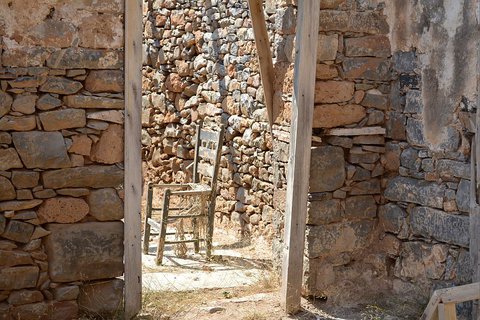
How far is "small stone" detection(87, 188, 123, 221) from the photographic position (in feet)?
16.6

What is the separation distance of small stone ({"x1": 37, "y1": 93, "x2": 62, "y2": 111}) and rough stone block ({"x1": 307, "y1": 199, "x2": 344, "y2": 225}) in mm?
1901

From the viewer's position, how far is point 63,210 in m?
5.00

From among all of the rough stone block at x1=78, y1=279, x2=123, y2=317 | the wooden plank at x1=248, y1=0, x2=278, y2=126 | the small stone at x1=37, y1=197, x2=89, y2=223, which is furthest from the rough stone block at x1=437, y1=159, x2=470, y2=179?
the small stone at x1=37, y1=197, x2=89, y2=223

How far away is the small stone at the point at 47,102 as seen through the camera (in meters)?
4.90

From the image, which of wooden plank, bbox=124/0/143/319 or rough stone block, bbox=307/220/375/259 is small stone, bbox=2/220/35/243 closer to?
wooden plank, bbox=124/0/143/319

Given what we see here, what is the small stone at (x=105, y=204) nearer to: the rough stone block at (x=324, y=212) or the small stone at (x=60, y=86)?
the small stone at (x=60, y=86)

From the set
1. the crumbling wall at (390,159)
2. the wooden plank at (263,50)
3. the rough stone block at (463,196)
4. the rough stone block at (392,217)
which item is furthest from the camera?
the wooden plank at (263,50)

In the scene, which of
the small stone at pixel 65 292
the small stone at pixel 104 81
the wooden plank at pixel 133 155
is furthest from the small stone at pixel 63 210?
the small stone at pixel 104 81

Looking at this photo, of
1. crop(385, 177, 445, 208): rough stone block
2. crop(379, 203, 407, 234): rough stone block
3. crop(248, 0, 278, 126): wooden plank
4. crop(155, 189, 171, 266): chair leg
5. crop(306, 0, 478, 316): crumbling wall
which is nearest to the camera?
crop(306, 0, 478, 316): crumbling wall

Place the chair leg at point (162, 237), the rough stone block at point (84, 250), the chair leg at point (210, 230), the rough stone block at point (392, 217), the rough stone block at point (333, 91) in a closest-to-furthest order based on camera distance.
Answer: the rough stone block at point (84, 250) → the rough stone block at point (333, 91) → the rough stone block at point (392, 217) → the chair leg at point (162, 237) → the chair leg at point (210, 230)

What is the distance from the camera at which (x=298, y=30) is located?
557 cm

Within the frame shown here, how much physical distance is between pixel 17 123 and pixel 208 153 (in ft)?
9.57

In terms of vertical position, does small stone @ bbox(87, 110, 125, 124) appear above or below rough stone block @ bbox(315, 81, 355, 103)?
below

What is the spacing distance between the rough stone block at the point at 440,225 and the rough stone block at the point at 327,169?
1.83 ft
